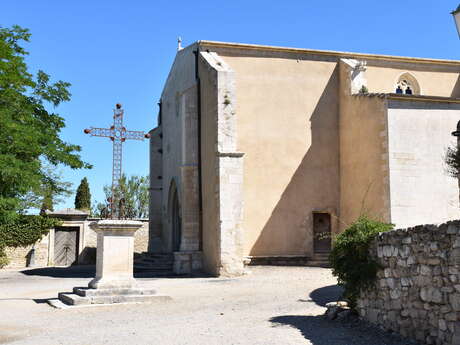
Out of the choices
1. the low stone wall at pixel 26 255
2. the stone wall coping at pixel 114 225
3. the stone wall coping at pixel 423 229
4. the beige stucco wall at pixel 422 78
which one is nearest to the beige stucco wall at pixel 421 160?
the beige stucco wall at pixel 422 78

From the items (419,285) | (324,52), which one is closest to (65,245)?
(324,52)

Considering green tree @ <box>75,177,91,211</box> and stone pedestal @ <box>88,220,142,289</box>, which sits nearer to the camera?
stone pedestal @ <box>88,220,142,289</box>

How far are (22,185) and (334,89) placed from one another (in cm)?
1189

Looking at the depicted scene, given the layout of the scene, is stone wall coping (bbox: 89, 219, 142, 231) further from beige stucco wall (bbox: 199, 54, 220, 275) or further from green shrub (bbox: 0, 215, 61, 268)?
green shrub (bbox: 0, 215, 61, 268)

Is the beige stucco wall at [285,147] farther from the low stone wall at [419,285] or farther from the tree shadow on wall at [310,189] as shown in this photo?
the low stone wall at [419,285]

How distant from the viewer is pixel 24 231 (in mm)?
25672

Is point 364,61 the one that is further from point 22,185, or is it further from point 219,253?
point 22,185

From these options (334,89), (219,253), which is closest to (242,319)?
(219,253)

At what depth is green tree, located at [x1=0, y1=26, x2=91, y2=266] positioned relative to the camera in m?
17.2

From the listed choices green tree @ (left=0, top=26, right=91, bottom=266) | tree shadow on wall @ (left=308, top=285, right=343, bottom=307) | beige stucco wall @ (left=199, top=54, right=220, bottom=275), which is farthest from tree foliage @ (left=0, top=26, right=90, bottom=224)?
tree shadow on wall @ (left=308, top=285, right=343, bottom=307)

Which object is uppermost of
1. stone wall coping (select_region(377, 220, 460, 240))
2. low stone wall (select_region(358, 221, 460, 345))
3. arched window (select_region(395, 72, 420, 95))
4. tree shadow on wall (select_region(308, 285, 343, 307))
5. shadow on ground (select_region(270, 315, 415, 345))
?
arched window (select_region(395, 72, 420, 95))

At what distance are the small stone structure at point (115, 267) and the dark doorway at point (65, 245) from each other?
1548 cm

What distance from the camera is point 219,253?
17953 millimetres

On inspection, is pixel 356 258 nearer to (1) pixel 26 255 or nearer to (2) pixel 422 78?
(2) pixel 422 78
